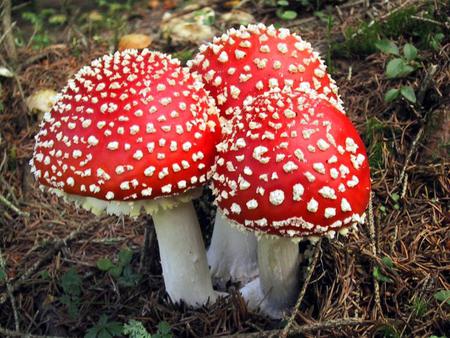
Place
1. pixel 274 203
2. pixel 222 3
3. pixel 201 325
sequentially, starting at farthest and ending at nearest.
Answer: pixel 222 3
pixel 201 325
pixel 274 203

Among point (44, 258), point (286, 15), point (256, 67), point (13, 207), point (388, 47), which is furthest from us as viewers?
point (286, 15)

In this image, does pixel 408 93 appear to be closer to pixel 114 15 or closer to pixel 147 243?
pixel 147 243

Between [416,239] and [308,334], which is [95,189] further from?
[416,239]

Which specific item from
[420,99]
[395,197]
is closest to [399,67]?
[420,99]

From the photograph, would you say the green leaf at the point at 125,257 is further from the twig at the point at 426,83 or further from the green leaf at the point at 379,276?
the twig at the point at 426,83

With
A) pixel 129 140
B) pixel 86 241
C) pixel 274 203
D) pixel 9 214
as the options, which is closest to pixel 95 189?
pixel 129 140

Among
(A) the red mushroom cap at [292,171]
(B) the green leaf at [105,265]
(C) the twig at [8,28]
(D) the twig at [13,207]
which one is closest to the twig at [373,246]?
(A) the red mushroom cap at [292,171]

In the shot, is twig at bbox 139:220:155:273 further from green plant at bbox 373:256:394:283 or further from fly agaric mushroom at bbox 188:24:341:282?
green plant at bbox 373:256:394:283
